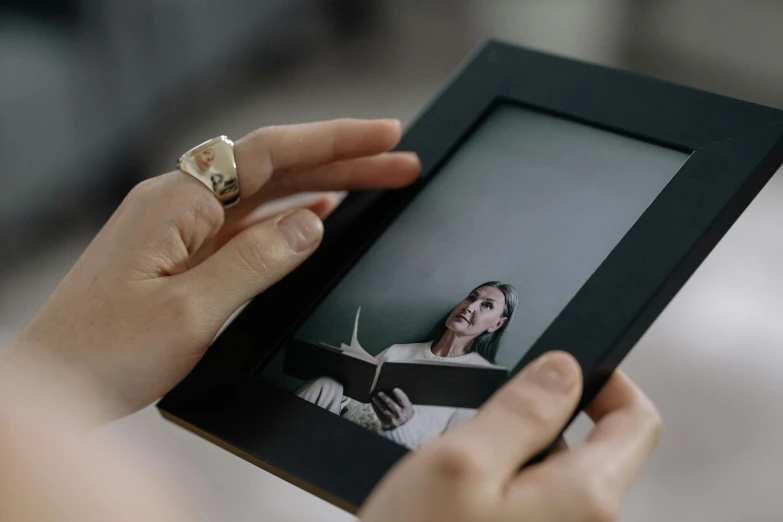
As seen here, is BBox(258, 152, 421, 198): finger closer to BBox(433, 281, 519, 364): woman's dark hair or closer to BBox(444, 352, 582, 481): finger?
BBox(433, 281, 519, 364): woman's dark hair

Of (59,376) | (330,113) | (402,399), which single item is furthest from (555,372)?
(330,113)

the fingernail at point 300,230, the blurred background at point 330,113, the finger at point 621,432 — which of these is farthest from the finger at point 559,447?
the blurred background at point 330,113

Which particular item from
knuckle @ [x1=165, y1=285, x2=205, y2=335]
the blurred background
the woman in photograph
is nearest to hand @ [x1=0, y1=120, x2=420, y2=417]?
knuckle @ [x1=165, y1=285, x2=205, y2=335]

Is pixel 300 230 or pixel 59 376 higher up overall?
pixel 300 230

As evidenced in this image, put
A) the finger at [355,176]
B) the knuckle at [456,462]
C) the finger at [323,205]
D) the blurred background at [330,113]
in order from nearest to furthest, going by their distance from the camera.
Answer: the knuckle at [456,462] < the finger at [355,176] < the finger at [323,205] < the blurred background at [330,113]

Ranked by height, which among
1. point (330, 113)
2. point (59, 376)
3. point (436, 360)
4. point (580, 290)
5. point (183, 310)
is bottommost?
point (59, 376)

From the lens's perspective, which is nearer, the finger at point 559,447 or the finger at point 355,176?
the finger at point 559,447

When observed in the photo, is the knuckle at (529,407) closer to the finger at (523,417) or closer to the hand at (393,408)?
the finger at (523,417)

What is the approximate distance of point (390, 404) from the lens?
2.25ft

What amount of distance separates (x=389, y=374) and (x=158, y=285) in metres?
0.23

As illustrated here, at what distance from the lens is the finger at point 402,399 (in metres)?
0.68

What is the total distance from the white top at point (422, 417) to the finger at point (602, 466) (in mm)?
99

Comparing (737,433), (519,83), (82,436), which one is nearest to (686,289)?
(737,433)

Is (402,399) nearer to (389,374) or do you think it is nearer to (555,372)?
(389,374)
